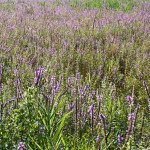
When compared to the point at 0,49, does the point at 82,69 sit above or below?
below

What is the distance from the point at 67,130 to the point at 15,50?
9.11 ft

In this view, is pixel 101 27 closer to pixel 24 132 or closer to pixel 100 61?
pixel 100 61

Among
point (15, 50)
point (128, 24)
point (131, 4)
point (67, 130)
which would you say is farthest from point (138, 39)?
point (131, 4)

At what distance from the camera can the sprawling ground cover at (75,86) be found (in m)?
1.70

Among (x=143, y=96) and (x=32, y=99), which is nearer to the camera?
(x=32, y=99)

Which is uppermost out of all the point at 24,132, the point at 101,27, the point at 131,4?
the point at 131,4

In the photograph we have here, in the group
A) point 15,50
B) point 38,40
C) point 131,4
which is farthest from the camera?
point 131,4

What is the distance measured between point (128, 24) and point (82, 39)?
7.16 ft

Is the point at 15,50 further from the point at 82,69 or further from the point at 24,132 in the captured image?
the point at 24,132

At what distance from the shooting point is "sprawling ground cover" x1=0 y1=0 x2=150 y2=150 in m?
1.70

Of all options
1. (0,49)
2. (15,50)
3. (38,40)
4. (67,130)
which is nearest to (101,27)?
(38,40)

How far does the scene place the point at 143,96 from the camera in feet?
9.92

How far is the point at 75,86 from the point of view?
2.07m

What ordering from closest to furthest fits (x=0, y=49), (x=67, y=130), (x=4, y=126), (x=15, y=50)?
(x=4, y=126) < (x=67, y=130) < (x=0, y=49) < (x=15, y=50)
